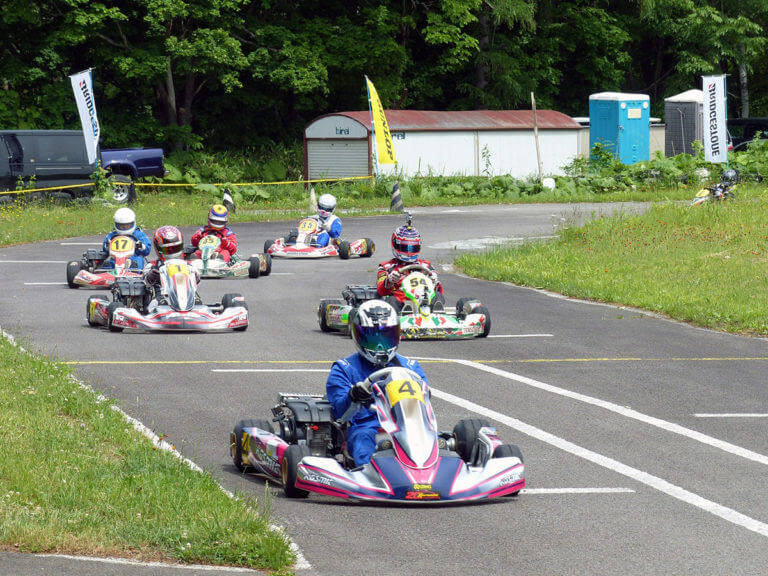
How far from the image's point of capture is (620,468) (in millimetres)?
7652

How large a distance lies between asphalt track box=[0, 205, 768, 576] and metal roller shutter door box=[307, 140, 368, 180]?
19370 millimetres

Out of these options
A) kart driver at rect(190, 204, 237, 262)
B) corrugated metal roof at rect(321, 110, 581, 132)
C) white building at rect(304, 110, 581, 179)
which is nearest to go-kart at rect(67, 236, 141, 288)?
kart driver at rect(190, 204, 237, 262)

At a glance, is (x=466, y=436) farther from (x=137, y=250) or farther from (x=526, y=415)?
(x=137, y=250)

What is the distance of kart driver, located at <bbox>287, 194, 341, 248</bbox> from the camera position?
22219 millimetres

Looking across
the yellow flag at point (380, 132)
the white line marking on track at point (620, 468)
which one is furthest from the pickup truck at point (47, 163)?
the white line marking on track at point (620, 468)

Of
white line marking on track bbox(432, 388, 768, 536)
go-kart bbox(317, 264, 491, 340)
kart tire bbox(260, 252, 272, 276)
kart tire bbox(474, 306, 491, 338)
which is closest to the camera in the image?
white line marking on track bbox(432, 388, 768, 536)

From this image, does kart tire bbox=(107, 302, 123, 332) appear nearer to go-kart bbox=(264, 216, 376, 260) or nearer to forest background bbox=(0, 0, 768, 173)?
go-kart bbox=(264, 216, 376, 260)

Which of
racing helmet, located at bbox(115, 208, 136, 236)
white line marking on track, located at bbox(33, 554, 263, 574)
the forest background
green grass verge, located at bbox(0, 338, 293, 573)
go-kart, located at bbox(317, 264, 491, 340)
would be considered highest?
the forest background

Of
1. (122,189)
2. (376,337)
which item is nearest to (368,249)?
(122,189)

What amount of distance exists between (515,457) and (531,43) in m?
43.5

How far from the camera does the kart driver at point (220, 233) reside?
19172 millimetres

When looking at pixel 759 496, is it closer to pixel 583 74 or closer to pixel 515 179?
pixel 515 179

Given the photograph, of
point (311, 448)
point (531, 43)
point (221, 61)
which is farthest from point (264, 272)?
point (531, 43)

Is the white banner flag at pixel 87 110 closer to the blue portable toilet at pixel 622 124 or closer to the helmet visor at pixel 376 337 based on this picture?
the blue portable toilet at pixel 622 124
